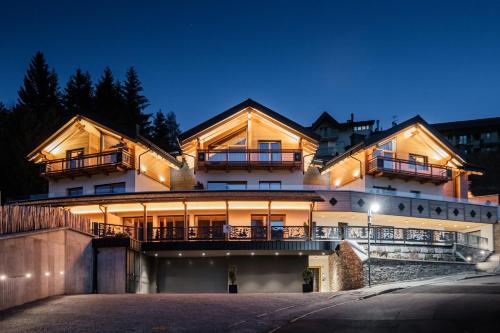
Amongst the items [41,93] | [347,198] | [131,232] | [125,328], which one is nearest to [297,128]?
[347,198]

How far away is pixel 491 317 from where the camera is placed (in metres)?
18.9

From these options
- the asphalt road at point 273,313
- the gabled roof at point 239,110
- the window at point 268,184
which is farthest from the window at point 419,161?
the asphalt road at point 273,313

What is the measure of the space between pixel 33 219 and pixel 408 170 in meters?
30.6

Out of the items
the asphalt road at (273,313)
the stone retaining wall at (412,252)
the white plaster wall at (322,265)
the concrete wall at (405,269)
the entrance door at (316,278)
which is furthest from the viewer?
the entrance door at (316,278)

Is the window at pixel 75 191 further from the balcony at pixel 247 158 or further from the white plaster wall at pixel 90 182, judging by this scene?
the balcony at pixel 247 158

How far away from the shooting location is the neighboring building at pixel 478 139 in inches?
3644

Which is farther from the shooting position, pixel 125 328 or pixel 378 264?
pixel 378 264

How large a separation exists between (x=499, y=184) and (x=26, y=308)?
251ft

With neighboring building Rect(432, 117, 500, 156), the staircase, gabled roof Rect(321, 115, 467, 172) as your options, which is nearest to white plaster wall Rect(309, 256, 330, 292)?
the staircase

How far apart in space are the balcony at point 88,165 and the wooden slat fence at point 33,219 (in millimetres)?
13014

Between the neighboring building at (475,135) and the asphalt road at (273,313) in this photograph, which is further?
the neighboring building at (475,135)

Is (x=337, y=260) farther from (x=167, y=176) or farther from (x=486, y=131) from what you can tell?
(x=486, y=131)

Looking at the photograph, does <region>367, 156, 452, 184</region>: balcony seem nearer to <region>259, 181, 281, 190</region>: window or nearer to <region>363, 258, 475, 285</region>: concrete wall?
<region>259, 181, 281, 190</region>: window

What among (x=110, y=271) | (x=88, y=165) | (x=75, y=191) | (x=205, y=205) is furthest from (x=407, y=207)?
(x=75, y=191)
